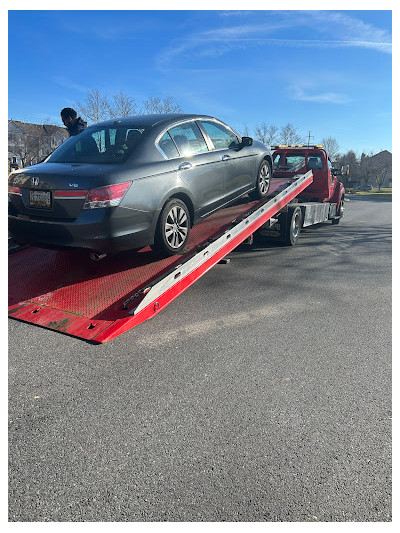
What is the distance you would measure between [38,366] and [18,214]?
5.70 ft

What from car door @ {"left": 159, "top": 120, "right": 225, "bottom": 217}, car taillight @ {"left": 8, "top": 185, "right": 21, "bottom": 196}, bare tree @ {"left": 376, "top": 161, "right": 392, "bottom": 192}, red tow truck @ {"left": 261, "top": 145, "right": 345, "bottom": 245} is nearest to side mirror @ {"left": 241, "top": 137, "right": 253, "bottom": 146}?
car door @ {"left": 159, "top": 120, "right": 225, "bottom": 217}

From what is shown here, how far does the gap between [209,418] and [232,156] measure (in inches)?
155

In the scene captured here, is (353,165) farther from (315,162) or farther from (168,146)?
(168,146)

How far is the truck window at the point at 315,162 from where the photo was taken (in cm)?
1034

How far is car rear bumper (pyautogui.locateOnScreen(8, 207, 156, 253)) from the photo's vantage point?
3.83 metres

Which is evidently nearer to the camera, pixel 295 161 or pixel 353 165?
pixel 295 161

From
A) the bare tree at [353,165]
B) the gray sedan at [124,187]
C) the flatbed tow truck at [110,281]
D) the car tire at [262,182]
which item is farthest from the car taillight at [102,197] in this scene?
the bare tree at [353,165]

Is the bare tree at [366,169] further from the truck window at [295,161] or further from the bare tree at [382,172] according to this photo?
the truck window at [295,161]

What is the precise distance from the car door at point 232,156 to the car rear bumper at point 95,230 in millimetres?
1816

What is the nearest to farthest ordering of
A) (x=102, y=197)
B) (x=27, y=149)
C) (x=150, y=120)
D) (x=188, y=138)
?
(x=102, y=197), (x=150, y=120), (x=188, y=138), (x=27, y=149)

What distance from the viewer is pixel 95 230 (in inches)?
152

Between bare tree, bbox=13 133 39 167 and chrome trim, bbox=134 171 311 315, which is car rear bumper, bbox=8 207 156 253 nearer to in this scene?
chrome trim, bbox=134 171 311 315

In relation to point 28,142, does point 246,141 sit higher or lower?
lower

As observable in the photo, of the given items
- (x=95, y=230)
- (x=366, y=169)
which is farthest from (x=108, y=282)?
(x=366, y=169)
